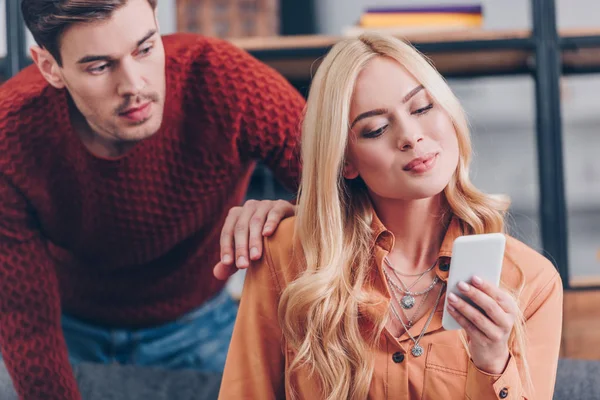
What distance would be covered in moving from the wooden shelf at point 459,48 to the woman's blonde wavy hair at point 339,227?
514 millimetres

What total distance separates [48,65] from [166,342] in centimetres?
46

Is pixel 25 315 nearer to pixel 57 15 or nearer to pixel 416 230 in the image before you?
pixel 57 15

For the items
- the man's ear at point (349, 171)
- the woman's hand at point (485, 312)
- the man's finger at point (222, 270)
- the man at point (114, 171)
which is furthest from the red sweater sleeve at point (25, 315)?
the woman's hand at point (485, 312)

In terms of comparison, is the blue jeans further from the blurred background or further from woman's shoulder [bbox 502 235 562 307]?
woman's shoulder [bbox 502 235 562 307]

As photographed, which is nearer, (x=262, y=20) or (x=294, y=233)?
(x=294, y=233)

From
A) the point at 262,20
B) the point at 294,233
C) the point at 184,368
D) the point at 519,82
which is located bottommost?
the point at 184,368

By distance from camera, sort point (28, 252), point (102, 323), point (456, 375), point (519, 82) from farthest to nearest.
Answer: point (519, 82) < point (102, 323) < point (28, 252) < point (456, 375)

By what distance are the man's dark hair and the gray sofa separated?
466mm

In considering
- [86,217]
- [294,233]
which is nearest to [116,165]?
[86,217]

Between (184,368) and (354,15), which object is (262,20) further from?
(184,368)

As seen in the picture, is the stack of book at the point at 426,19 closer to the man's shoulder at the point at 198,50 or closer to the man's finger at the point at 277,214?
the man's shoulder at the point at 198,50

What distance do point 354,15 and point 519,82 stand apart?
0.51 metres

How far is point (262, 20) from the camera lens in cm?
159

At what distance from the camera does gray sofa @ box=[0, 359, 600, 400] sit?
3.80 feet
